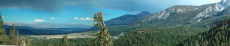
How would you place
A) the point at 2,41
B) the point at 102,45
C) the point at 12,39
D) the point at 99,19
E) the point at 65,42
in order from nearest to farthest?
the point at 99,19 → the point at 102,45 → the point at 65,42 → the point at 2,41 → the point at 12,39

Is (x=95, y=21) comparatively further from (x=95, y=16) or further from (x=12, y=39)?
(x=12, y=39)

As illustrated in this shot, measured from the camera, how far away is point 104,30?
51938mm

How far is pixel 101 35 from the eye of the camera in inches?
2096

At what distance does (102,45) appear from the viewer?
178ft

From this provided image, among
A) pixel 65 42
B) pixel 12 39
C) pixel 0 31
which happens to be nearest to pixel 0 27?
pixel 0 31

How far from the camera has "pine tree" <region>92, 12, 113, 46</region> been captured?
168 ft

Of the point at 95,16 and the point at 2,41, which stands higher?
the point at 95,16

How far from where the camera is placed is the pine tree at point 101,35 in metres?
51.1

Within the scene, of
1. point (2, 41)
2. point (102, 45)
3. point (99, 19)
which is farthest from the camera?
point (2, 41)

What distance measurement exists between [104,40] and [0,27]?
57.8m

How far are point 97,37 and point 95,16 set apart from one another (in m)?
5.70

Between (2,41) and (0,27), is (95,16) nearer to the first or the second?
(0,27)

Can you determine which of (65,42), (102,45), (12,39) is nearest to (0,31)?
(65,42)

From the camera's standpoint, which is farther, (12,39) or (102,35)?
(12,39)
